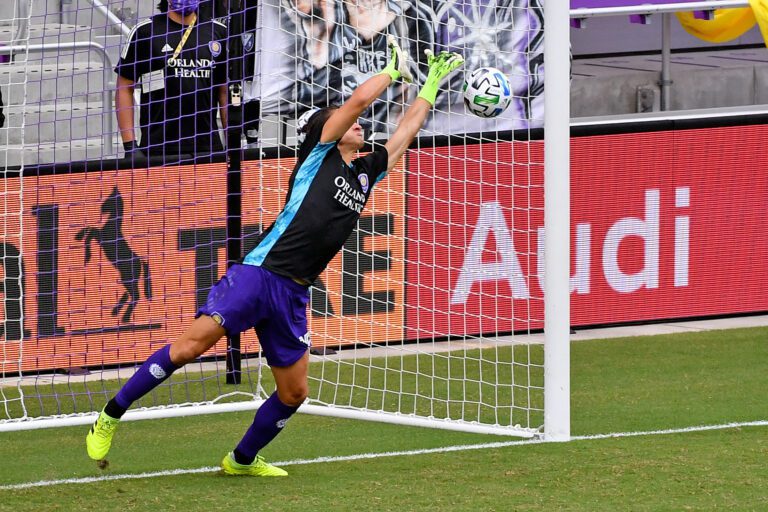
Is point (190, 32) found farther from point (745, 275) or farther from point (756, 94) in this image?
point (756, 94)

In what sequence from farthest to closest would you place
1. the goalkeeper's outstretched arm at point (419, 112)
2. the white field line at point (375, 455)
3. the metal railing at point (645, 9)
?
the metal railing at point (645, 9), the goalkeeper's outstretched arm at point (419, 112), the white field line at point (375, 455)

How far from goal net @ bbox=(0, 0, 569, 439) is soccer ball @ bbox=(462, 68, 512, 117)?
3.91ft

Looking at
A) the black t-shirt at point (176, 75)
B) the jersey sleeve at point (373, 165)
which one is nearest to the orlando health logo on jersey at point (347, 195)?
the jersey sleeve at point (373, 165)

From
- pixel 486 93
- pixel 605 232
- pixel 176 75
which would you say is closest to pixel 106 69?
pixel 176 75

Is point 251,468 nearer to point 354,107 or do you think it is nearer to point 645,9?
point 354,107

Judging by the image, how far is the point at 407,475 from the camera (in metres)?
7.32

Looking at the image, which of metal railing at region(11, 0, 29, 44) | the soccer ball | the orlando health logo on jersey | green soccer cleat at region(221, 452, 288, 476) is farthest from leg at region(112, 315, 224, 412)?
metal railing at region(11, 0, 29, 44)

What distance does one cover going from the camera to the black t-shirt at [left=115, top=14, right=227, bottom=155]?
10.1m

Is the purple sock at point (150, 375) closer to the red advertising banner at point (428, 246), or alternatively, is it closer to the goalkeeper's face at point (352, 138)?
the goalkeeper's face at point (352, 138)

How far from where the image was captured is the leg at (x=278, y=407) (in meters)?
7.14

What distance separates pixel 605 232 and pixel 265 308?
17.4 feet

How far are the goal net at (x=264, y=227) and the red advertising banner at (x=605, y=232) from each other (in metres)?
0.03

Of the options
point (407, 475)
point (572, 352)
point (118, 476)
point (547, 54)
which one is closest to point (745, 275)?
point (572, 352)

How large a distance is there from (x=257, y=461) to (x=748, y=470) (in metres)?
2.61
